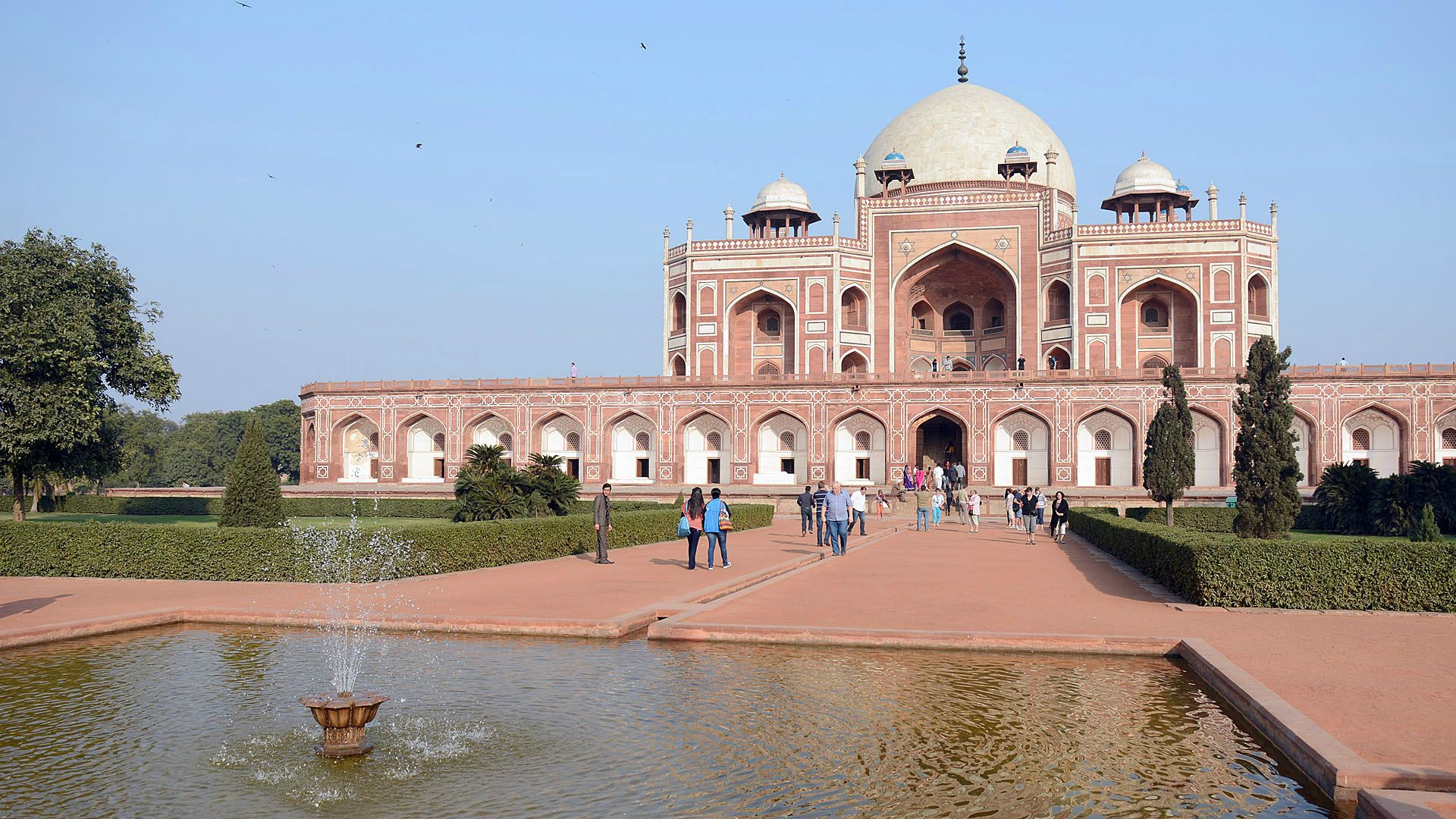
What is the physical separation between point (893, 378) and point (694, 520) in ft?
82.4

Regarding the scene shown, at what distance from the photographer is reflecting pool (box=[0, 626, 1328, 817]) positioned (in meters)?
5.19

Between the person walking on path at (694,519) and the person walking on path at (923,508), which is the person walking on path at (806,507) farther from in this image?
the person walking on path at (694,519)

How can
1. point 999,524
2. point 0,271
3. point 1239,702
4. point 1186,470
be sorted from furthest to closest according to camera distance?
point 999,524 → point 1186,470 → point 0,271 → point 1239,702

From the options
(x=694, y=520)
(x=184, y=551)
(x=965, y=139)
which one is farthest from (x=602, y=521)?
(x=965, y=139)

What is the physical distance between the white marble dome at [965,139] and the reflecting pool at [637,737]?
140 feet

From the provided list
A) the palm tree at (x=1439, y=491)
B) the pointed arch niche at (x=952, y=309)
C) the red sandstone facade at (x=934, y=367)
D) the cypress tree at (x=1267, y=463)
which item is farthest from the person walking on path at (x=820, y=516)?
the pointed arch niche at (x=952, y=309)

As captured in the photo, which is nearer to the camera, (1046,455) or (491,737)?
(491,737)

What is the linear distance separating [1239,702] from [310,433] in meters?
41.8

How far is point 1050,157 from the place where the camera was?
4650cm

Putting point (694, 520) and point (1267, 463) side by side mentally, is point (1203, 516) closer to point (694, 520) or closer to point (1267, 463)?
point (1267, 463)

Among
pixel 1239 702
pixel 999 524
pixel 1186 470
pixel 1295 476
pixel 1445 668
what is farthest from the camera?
pixel 999 524

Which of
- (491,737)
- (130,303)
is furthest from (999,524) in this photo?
(491,737)

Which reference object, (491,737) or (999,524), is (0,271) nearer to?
(491,737)

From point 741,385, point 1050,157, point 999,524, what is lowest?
point 999,524
